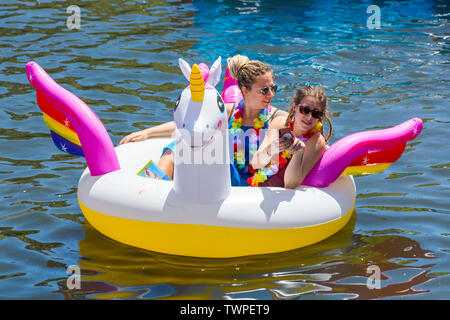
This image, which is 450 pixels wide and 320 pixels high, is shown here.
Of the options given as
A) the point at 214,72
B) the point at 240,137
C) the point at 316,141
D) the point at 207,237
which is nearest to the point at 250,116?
the point at 240,137

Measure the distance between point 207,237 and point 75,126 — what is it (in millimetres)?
1186

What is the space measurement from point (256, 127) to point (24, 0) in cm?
746

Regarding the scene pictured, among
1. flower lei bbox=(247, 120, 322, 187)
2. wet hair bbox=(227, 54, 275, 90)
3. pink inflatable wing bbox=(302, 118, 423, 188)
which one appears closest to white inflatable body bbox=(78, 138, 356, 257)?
pink inflatable wing bbox=(302, 118, 423, 188)

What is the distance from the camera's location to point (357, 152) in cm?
434

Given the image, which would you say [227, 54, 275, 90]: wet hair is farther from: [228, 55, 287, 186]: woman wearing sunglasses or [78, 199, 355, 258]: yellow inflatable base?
[78, 199, 355, 258]: yellow inflatable base

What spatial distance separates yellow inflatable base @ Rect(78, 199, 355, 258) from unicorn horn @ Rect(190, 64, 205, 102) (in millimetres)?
781

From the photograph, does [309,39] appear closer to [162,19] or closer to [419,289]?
[162,19]

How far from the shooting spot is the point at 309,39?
9.12 m

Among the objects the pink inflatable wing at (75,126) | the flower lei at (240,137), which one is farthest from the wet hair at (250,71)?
the pink inflatable wing at (75,126)

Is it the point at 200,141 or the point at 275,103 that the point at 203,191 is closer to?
the point at 200,141

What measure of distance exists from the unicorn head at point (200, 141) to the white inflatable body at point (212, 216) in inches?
3.8

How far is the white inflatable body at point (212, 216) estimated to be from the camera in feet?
13.3

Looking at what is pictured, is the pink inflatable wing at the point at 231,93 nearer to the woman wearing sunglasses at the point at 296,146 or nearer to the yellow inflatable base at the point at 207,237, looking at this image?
the woman wearing sunglasses at the point at 296,146

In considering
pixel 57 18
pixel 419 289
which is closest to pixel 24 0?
pixel 57 18
